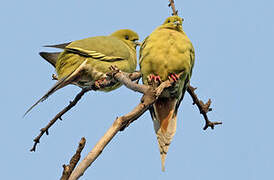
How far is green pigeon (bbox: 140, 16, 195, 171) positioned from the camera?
4793 mm

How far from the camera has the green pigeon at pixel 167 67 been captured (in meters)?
4.79

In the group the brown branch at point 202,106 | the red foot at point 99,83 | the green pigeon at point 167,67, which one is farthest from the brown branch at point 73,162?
the brown branch at point 202,106

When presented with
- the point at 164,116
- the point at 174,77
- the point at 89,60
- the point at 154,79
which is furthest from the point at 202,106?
the point at 89,60

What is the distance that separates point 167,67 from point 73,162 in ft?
6.13

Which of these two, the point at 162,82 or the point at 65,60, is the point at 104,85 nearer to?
the point at 65,60

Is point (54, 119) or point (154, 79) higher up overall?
point (154, 79)

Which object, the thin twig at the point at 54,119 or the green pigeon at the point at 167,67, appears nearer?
the green pigeon at the point at 167,67

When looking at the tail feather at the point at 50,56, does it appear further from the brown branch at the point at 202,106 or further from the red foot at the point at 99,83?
the brown branch at the point at 202,106

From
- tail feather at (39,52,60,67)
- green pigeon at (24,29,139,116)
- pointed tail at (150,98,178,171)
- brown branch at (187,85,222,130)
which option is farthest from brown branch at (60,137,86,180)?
tail feather at (39,52,60,67)

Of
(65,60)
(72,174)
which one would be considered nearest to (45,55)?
(65,60)

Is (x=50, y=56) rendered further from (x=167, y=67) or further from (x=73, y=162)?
(x=73, y=162)

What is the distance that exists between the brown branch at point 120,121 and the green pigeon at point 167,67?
22 centimetres

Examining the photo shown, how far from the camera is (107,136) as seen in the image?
3752 millimetres

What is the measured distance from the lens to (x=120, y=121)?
3.87 m
